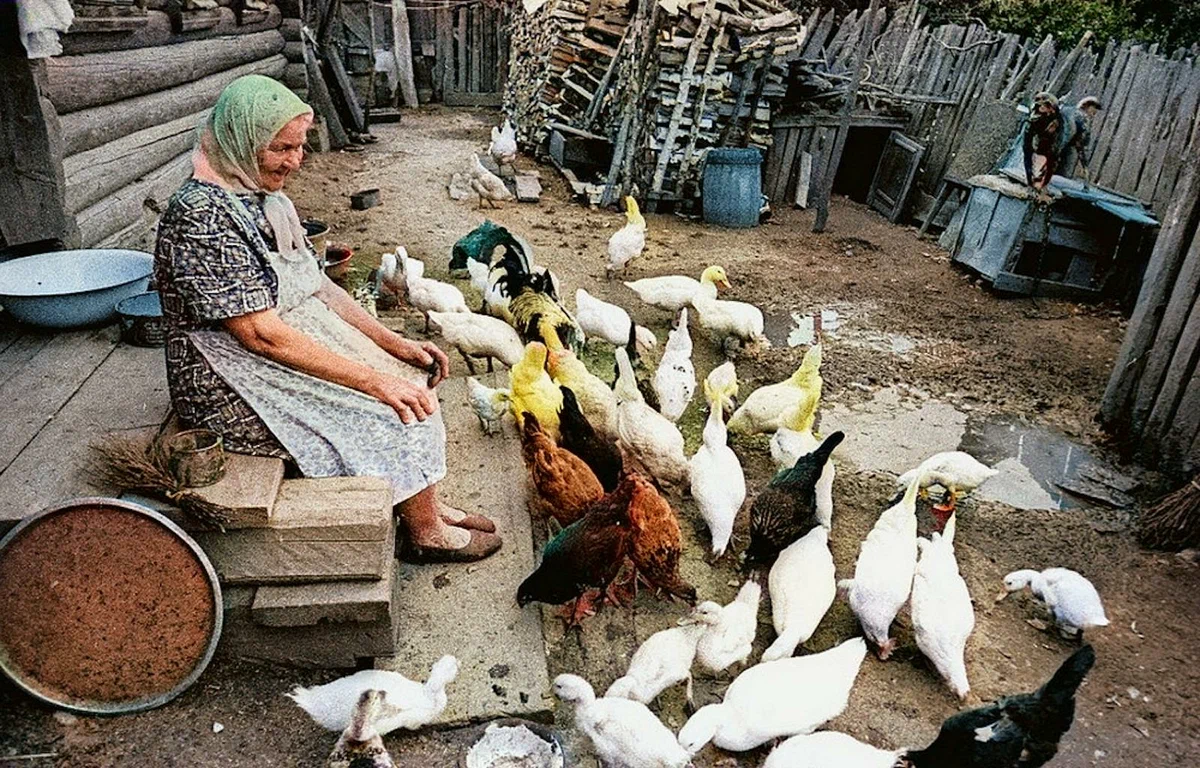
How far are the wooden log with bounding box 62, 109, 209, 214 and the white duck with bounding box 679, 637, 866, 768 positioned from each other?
11.6ft

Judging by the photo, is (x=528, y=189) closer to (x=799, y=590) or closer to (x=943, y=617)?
(x=799, y=590)

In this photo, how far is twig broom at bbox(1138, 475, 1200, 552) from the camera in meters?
3.90

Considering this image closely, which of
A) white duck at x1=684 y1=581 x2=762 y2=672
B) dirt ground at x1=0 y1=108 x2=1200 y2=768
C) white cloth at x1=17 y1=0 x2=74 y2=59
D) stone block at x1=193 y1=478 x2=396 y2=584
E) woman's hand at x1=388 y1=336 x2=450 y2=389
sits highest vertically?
white cloth at x1=17 y1=0 x2=74 y2=59

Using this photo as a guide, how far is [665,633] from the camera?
284 cm

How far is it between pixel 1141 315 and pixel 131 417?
224 inches

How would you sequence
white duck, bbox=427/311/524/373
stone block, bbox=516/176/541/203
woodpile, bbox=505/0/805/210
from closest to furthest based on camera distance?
white duck, bbox=427/311/524/373 < woodpile, bbox=505/0/805/210 < stone block, bbox=516/176/541/203

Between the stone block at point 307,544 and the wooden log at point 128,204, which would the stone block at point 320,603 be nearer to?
the stone block at point 307,544

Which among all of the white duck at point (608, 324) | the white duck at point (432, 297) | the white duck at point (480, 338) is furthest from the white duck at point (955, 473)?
the white duck at point (432, 297)

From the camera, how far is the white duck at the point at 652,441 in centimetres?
398

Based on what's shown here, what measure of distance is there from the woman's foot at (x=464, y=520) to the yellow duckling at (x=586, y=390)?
3.30 feet

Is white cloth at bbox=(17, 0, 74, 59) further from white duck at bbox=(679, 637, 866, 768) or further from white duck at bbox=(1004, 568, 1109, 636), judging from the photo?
white duck at bbox=(1004, 568, 1109, 636)

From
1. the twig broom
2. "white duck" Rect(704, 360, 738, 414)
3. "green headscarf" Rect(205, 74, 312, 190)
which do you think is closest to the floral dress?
"green headscarf" Rect(205, 74, 312, 190)

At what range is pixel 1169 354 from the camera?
15.4 ft

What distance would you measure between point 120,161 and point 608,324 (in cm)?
353
